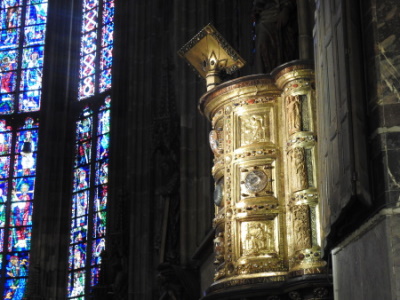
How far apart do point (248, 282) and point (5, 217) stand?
17.0 m

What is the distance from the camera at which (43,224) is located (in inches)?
932

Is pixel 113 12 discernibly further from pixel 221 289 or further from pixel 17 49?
pixel 221 289

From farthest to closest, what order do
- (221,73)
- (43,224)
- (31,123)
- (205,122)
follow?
(31,123)
(43,224)
(205,122)
(221,73)

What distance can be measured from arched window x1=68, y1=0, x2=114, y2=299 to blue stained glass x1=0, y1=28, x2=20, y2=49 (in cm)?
267

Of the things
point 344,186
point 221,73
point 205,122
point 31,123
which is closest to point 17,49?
point 31,123

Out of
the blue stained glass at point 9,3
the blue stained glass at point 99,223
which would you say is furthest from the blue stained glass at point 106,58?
the blue stained glass at point 9,3

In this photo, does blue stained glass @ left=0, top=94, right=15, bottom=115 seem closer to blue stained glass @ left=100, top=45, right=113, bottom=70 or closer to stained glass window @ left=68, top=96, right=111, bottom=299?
stained glass window @ left=68, top=96, right=111, bottom=299

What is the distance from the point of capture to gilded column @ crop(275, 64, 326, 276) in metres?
8.66

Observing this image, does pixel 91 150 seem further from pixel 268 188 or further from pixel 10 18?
pixel 268 188

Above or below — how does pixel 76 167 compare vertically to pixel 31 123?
below

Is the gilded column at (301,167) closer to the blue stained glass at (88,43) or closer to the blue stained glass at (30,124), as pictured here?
the blue stained glass at (88,43)

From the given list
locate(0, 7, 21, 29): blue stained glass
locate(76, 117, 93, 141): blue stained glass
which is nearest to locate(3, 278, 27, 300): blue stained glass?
locate(76, 117, 93, 141): blue stained glass

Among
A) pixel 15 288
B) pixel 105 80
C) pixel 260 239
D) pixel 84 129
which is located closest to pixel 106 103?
pixel 105 80

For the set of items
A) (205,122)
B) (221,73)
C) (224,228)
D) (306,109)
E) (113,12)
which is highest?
(113,12)
